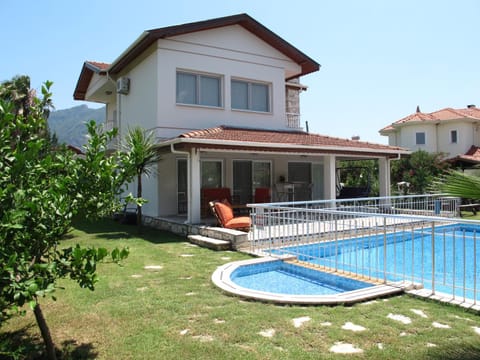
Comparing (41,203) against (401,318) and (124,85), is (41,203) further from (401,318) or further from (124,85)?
(124,85)

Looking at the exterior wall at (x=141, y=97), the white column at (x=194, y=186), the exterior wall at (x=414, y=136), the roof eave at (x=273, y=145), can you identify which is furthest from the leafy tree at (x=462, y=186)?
the exterior wall at (x=414, y=136)

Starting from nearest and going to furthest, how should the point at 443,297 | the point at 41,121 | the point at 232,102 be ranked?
the point at 41,121
the point at 443,297
the point at 232,102

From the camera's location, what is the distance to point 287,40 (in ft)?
64.2

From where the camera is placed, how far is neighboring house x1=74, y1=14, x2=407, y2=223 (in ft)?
53.2

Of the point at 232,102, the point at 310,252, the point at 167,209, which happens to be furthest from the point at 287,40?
the point at 310,252

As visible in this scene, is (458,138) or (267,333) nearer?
(267,333)

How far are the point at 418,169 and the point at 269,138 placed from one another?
1749cm

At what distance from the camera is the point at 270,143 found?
49.9 ft

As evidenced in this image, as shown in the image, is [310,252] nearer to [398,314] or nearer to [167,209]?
[398,314]

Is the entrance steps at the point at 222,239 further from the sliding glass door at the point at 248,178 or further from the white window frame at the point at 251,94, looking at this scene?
the white window frame at the point at 251,94

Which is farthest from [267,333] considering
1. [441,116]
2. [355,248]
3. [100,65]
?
[441,116]

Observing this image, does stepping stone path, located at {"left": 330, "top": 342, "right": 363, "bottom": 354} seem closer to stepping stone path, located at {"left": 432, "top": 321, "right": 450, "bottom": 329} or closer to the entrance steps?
stepping stone path, located at {"left": 432, "top": 321, "right": 450, "bottom": 329}

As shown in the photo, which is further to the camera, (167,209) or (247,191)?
(247,191)

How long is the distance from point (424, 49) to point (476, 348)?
15.4m
